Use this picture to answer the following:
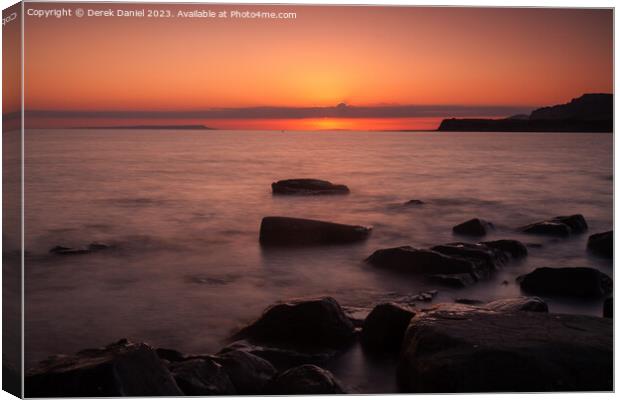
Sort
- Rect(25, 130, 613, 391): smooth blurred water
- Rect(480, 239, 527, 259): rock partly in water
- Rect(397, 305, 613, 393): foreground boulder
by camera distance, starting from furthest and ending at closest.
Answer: Rect(480, 239, 527, 259): rock partly in water < Rect(25, 130, 613, 391): smooth blurred water < Rect(397, 305, 613, 393): foreground boulder

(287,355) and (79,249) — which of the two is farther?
(79,249)

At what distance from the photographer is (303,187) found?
9.86m

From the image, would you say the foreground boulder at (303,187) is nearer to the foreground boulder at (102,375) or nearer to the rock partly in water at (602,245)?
the rock partly in water at (602,245)

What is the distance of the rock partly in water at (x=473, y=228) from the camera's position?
8.76 metres

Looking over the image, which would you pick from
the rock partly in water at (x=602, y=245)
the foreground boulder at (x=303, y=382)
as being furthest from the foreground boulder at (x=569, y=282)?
the foreground boulder at (x=303, y=382)

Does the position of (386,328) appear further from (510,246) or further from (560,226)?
(560,226)

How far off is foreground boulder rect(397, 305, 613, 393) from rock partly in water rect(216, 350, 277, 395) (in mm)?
903

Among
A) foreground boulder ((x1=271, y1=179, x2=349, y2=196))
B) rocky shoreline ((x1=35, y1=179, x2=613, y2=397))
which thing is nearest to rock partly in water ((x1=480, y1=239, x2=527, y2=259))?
rocky shoreline ((x1=35, y1=179, x2=613, y2=397))

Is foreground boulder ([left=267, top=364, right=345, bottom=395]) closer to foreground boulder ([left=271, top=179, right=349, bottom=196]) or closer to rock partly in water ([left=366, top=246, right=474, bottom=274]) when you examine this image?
rock partly in water ([left=366, top=246, right=474, bottom=274])

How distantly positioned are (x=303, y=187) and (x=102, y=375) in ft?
18.4

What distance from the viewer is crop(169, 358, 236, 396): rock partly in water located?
191 inches

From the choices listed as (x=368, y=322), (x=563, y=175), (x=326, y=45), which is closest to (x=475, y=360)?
(x=368, y=322)

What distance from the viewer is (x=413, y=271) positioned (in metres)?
7.20

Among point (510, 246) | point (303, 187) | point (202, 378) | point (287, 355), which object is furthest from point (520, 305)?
point (303, 187)
